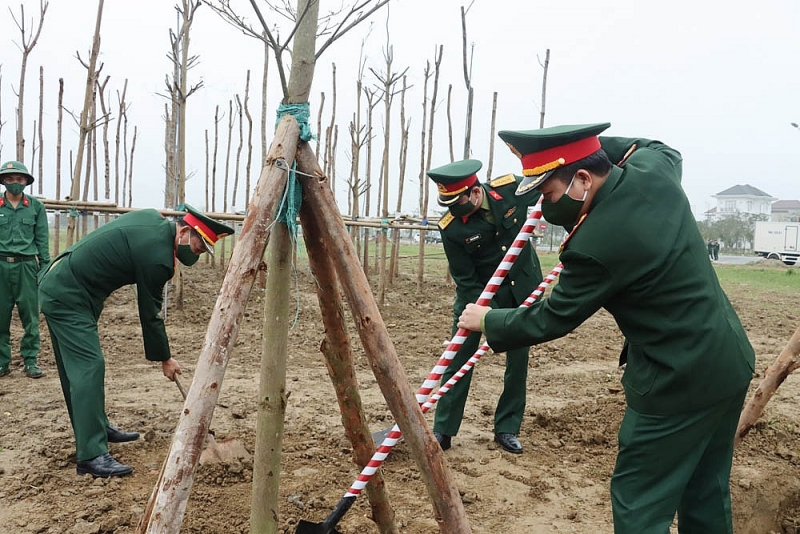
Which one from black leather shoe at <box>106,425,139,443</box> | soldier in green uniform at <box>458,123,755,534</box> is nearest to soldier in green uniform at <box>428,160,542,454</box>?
soldier in green uniform at <box>458,123,755,534</box>

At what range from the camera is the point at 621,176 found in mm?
2172

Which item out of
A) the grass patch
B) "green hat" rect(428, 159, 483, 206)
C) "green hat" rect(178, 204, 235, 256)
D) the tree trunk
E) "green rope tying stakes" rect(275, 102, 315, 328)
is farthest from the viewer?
the grass patch

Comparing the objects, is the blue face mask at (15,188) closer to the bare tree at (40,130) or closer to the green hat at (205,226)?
the green hat at (205,226)

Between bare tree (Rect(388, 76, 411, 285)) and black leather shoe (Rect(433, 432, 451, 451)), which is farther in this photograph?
bare tree (Rect(388, 76, 411, 285))

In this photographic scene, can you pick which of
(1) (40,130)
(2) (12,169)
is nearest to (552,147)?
(2) (12,169)

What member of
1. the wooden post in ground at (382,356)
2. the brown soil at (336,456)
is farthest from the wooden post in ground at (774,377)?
the wooden post in ground at (382,356)

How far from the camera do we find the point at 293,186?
2324 mm

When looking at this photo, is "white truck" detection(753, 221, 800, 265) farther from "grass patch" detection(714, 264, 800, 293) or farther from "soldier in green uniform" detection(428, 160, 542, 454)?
"soldier in green uniform" detection(428, 160, 542, 454)

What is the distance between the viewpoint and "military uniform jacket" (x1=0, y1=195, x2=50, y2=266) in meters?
6.11

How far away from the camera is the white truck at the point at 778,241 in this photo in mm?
35031

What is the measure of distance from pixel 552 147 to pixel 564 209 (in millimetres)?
221

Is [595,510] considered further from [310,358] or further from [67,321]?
[310,358]

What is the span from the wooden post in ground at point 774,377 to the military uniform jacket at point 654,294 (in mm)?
1541

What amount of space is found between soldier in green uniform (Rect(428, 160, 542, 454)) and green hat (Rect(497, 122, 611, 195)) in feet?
5.98
